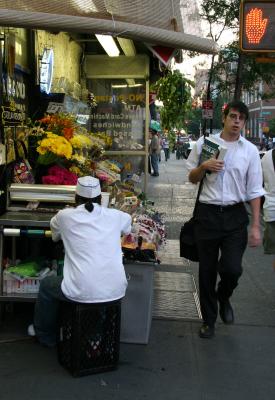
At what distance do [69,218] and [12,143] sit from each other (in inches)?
56.8

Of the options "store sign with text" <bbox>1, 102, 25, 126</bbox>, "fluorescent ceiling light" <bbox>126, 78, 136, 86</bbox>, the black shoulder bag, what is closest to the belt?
the black shoulder bag

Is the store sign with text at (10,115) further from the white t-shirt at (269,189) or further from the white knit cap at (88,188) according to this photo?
the white t-shirt at (269,189)

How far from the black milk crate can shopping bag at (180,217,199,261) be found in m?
1.06

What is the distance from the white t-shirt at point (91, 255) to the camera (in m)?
3.89

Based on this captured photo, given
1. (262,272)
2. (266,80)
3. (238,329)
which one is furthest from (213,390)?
(266,80)

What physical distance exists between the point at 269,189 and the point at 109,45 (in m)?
2.80

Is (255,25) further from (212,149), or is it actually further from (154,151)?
(154,151)

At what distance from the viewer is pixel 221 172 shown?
4.63 metres

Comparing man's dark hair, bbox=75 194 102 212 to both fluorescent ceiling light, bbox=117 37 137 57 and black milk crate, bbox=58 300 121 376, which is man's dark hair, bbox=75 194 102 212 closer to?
black milk crate, bbox=58 300 121 376

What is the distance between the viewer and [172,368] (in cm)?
427

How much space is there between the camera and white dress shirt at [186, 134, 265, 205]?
15.2 ft

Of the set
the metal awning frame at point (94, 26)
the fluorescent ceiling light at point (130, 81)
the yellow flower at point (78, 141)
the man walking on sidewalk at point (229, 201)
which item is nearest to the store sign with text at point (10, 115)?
the yellow flower at point (78, 141)

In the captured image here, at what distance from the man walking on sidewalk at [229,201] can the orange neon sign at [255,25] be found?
1645mm

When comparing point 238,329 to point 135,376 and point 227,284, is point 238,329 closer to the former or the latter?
point 227,284
